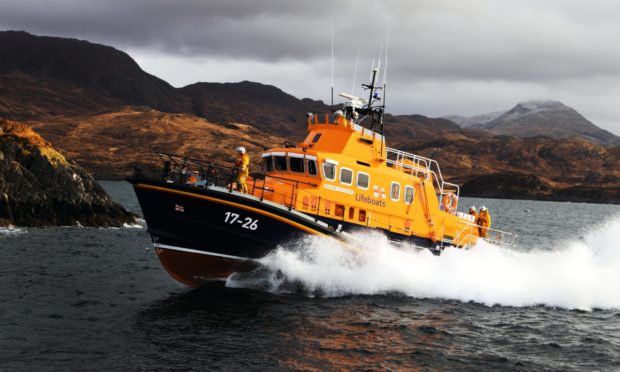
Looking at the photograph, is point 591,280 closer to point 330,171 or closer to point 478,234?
point 478,234

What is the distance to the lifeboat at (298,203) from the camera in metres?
13.0

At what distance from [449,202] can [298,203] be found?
5.84m

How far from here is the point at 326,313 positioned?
1245 cm

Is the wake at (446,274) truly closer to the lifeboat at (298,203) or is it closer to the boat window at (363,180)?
the lifeboat at (298,203)

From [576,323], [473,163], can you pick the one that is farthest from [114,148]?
[576,323]

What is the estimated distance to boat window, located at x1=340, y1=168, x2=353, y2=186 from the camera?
572 inches

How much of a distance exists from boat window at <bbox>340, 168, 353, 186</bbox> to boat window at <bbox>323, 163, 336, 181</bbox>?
0.80 ft

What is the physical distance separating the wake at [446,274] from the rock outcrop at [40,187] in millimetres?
18380

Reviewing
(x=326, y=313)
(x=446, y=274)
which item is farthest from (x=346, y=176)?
(x=446, y=274)

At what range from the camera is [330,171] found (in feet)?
47.3

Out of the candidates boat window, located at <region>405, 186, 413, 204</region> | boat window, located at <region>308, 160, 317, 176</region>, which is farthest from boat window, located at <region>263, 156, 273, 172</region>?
boat window, located at <region>405, 186, 413, 204</region>

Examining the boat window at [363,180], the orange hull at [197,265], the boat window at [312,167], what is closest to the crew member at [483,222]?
the boat window at [363,180]

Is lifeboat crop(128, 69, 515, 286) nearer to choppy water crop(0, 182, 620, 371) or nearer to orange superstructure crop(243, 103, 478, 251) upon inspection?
orange superstructure crop(243, 103, 478, 251)

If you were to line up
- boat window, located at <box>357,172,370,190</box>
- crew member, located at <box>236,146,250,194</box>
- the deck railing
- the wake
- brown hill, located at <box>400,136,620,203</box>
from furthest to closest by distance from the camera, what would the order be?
1. brown hill, located at <box>400,136,620,203</box>
2. boat window, located at <box>357,172,370,190</box>
3. the wake
4. crew member, located at <box>236,146,250,194</box>
5. the deck railing
